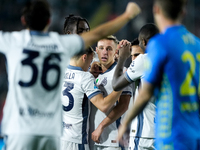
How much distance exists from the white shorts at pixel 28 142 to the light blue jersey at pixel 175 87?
2.97ft

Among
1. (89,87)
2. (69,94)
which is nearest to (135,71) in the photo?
(89,87)

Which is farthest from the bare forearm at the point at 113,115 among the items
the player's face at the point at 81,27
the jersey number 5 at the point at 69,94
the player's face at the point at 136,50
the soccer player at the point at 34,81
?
the soccer player at the point at 34,81

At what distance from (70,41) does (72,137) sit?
1.68m

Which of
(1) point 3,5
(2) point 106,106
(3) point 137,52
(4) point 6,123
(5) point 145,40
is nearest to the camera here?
(4) point 6,123

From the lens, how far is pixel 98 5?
1380cm

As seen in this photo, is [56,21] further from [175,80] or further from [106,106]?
[175,80]

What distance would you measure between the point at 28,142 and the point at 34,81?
49cm

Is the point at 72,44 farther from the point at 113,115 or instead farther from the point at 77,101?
the point at 113,115

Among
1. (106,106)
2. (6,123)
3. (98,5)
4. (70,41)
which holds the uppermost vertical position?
(98,5)

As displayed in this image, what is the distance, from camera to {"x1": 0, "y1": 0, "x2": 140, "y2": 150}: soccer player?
2420 mm

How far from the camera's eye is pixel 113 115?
157 inches

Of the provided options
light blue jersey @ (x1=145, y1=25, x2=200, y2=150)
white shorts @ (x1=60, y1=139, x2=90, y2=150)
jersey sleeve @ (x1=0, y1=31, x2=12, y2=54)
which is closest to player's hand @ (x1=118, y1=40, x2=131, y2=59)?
light blue jersey @ (x1=145, y1=25, x2=200, y2=150)

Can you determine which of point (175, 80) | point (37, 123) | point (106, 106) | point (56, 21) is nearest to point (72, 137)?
point (106, 106)

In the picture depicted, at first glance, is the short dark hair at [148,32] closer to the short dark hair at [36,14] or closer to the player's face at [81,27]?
the player's face at [81,27]
